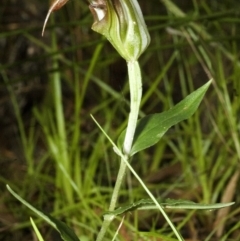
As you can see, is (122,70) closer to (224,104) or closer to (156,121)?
(224,104)

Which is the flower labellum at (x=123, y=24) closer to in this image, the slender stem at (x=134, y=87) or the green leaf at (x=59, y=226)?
the slender stem at (x=134, y=87)

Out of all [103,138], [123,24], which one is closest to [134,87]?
[123,24]

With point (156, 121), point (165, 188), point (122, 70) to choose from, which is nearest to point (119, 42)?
point (156, 121)

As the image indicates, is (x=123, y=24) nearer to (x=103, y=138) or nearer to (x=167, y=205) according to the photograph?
(x=167, y=205)

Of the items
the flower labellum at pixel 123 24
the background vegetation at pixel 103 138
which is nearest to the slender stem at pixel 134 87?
the flower labellum at pixel 123 24

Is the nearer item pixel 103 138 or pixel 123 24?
pixel 123 24

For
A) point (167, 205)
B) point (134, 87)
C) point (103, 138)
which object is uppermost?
point (134, 87)

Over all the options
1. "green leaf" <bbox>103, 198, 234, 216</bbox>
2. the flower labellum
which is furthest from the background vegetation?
the flower labellum
